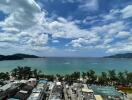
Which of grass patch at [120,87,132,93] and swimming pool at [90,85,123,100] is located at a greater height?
swimming pool at [90,85,123,100]

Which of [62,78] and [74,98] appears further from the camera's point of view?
[62,78]

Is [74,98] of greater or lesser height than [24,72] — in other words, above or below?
below

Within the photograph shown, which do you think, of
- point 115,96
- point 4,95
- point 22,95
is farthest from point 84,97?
point 4,95

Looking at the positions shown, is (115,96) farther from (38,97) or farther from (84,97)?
(38,97)

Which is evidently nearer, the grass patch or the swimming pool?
the swimming pool

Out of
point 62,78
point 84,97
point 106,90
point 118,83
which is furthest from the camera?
point 62,78

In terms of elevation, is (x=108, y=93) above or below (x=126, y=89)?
above

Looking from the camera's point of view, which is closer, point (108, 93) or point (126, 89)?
point (108, 93)

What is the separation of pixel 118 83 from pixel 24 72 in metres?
25.3

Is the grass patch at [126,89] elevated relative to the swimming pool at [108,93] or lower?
lower

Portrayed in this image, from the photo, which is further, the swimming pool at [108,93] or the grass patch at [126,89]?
the grass patch at [126,89]

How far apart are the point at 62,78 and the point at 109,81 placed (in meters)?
12.1

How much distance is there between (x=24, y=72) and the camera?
180 feet

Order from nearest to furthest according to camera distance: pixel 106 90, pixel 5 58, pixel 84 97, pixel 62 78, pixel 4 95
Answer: pixel 84 97, pixel 4 95, pixel 106 90, pixel 62 78, pixel 5 58
